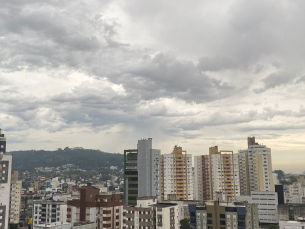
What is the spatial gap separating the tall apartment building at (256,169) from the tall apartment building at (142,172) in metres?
66.4

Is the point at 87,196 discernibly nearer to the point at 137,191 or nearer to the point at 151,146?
the point at 137,191

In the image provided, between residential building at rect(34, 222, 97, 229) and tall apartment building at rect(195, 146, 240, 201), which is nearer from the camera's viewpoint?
residential building at rect(34, 222, 97, 229)

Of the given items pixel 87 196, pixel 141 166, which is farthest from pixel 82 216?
pixel 141 166

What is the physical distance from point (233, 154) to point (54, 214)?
267ft

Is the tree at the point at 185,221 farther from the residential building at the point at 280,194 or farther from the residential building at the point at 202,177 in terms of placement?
the residential building at the point at 280,194

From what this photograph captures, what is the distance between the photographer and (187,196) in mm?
122375

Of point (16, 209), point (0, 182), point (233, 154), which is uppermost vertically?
point (233, 154)

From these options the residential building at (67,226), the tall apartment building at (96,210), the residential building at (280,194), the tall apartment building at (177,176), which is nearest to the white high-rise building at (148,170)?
the tall apartment building at (177,176)

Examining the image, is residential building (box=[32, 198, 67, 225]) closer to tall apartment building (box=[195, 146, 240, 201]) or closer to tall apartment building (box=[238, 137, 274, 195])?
tall apartment building (box=[195, 146, 240, 201])

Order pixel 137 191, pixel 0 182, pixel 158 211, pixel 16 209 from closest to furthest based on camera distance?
pixel 158 211
pixel 0 182
pixel 137 191
pixel 16 209

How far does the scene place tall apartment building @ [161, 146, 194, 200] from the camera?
123062 millimetres

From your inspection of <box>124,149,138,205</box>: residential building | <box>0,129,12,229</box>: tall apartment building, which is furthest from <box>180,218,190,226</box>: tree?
<box>0,129,12,229</box>: tall apartment building

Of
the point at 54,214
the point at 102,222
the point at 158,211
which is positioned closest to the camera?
the point at 158,211

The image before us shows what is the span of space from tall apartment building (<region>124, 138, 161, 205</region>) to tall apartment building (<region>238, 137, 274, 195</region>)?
218 ft
